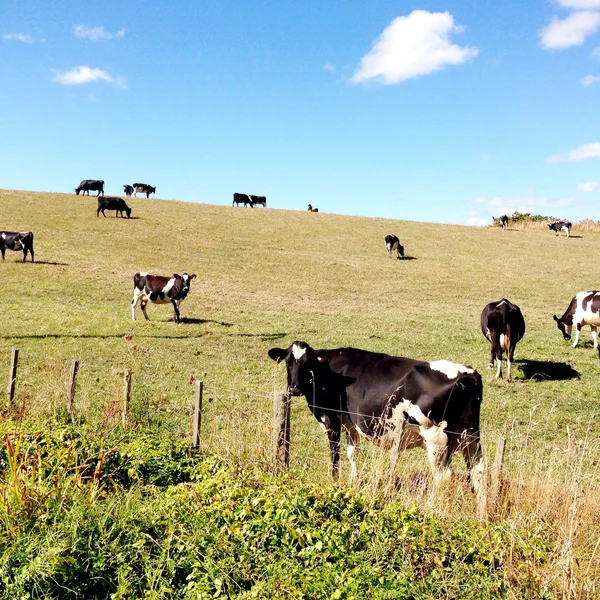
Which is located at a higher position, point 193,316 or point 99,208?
point 99,208

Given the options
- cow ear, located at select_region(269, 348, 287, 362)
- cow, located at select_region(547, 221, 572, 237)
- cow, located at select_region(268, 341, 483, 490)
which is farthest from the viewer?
cow, located at select_region(547, 221, 572, 237)

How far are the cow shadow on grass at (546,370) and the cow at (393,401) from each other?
773cm

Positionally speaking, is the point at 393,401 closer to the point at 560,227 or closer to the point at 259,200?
the point at 560,227

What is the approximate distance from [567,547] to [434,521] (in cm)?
121

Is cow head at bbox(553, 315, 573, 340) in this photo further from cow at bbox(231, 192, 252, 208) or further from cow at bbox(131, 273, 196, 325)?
cow at bbox(231, 192, 252, 208)

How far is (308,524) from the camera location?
5.35 m

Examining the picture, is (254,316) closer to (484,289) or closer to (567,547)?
(484,289)

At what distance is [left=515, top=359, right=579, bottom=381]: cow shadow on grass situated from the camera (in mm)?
15188

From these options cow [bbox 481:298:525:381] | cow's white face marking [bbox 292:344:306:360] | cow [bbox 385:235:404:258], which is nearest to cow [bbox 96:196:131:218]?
cow [bbox 385:235:404:258]

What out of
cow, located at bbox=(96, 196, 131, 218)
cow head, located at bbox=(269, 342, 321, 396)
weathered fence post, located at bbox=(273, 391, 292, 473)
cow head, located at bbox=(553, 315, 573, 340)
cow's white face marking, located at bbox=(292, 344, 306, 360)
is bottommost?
weathered fence post, located at bbox=(273, 391, 292, 473)

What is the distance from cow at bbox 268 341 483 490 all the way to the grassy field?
Result: 1.35 ft

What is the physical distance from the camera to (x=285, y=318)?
2342cm

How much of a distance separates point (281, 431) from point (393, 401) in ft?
5.69

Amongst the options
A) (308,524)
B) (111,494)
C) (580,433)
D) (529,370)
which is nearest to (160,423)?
(111,494)
